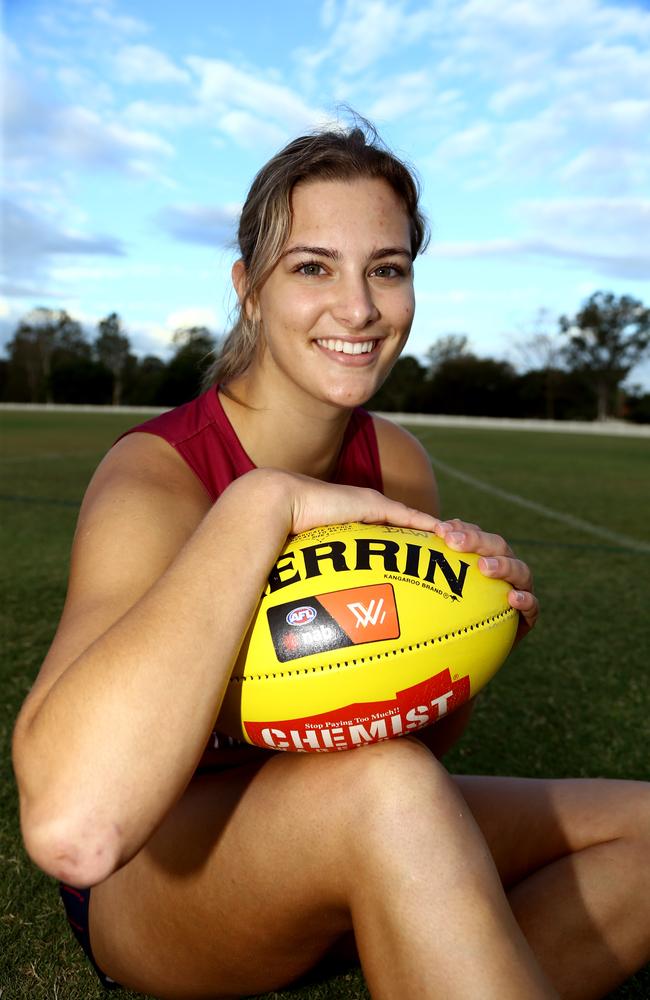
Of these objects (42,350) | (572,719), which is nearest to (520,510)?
(572,719)

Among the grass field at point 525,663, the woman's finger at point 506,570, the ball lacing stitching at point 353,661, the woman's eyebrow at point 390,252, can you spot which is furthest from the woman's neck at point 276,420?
the grass field at point 525,663

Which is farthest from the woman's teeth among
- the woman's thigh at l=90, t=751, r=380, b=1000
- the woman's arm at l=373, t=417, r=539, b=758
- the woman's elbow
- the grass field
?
the grass field

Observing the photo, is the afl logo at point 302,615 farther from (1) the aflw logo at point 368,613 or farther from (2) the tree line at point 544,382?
(2) the tree line at point 544,382

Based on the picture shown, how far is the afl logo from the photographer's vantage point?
5.06 feet

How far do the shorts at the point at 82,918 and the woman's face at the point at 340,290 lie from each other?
123 cm

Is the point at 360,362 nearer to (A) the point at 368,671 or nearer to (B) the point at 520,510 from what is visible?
(A) the point at 368,671

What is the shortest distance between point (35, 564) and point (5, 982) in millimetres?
4652

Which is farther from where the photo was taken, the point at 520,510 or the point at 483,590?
the point at 520,510

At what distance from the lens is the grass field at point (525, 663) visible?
6.97 feet

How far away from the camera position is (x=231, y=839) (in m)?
1.61

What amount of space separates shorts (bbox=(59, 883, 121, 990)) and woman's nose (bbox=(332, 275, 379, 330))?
135cm

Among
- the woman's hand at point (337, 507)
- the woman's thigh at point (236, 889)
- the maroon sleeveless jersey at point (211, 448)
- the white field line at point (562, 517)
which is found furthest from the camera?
the white field line at point (562, 517)

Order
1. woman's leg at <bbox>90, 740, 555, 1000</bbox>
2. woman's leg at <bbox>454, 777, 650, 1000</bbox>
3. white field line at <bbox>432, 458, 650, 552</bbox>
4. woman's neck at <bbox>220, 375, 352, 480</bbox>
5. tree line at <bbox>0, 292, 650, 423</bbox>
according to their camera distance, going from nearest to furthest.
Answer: woman's leg at <bbox>90, 740, 555, 1000</bbox> → woman's leg at <bbox>454, 777, 650, 1000</bbox> → woman's neck at <bbox>220, 375, 352, 480</bbox> → white field line at <bbox>432, 458, 650, 552</bbox> → tree line at <bbox>0, 292, 650, 423</bbox>

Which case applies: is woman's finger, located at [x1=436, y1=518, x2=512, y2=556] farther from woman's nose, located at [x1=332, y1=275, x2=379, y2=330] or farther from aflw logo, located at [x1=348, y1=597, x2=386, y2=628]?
woman's nose, located at [x1=332, y1=275, x2=379, y2=330]
